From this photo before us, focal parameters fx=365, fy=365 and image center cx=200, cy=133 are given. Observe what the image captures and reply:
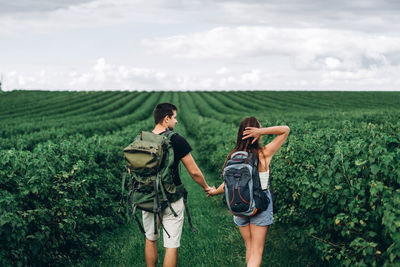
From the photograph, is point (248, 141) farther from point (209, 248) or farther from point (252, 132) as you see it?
point (209, 248)

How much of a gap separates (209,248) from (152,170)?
8.89 ft

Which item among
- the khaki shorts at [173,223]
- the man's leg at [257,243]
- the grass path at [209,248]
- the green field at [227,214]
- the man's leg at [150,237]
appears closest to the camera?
the green field at [227,214]

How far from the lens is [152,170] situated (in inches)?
145

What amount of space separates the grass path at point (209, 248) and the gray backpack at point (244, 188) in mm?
1362

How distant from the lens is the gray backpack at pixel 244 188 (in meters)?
3.59

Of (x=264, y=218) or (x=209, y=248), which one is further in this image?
(x=209, y=248)

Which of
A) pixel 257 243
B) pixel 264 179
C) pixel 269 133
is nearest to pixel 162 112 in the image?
pixel 269 133

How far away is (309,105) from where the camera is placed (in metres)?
52.9

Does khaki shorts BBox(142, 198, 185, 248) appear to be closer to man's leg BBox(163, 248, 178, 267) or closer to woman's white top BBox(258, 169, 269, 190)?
man's leg BBox(163, 248, 178, 267)

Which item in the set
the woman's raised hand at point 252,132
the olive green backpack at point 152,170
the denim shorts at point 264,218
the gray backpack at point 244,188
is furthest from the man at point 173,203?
the denim shorts at point 264,218

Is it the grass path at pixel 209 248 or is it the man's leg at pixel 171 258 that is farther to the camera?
the grass path at pixel 209 248

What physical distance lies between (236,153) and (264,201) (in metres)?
0.56

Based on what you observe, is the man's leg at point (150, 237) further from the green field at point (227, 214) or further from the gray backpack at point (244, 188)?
the green field at point (227, 214)

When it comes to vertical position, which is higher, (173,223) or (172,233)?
(173,223)
